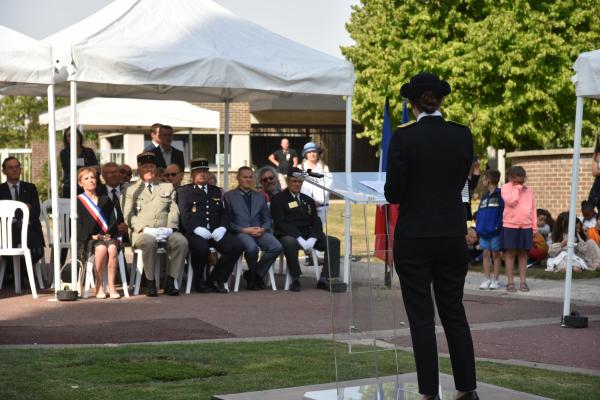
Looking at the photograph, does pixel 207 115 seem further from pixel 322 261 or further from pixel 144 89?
pixel 322 261

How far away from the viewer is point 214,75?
13.3 metres

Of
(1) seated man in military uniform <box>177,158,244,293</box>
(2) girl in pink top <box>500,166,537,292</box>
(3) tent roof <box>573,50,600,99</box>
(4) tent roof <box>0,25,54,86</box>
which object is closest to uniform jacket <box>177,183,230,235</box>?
(1) seated man in military uniform <box>177,158,244,293</box>

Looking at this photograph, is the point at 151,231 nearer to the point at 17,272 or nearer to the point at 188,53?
the point at 17,272

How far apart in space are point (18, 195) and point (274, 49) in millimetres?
3911

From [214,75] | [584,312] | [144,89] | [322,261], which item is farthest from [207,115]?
[584,312]

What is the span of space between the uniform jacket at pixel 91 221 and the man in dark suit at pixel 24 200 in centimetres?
91

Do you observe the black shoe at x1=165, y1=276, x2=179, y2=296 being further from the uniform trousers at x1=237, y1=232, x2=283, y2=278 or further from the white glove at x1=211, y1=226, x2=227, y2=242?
the uniform trousers at x1=237, y1=232, x2=283, y2=278

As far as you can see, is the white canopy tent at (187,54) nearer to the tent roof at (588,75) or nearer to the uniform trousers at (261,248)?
the uniform trousers at (261,248)

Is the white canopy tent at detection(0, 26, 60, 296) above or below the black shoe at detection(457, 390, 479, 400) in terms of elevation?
above

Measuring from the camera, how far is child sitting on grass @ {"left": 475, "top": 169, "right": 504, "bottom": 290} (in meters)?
14.4

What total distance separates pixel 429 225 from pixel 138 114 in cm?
1751

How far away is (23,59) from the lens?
12.3 m

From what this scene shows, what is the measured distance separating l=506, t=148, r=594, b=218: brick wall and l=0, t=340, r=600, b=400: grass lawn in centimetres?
1522

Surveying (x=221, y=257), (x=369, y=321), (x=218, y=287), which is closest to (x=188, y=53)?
(x=221, y=257)
